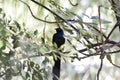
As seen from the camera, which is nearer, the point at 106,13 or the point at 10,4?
the point at 10,4

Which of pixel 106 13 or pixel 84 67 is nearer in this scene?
pixel 106 13

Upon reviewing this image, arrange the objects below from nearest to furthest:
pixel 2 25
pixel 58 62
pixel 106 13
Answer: pixel 2 25, pixel 58 62, pixel 106 13

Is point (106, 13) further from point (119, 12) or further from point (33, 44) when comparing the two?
point (33, 44)

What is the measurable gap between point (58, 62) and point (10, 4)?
0.36 m

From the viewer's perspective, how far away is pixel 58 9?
759mm

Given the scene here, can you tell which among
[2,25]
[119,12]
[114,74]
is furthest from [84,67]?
[2,25]

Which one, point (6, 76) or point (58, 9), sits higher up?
point (58, 9)

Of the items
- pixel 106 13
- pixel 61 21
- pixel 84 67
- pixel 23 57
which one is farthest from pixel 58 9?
pixel 84 67

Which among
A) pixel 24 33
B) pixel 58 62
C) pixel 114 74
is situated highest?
pixel 24 33

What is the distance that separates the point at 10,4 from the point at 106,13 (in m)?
0.42

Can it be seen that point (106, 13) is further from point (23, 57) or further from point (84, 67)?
point (23, 57)

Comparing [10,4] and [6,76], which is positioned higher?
[10,4]

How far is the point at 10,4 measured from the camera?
1.13 meters

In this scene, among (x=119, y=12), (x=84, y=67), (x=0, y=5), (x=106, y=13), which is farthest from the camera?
(x=84, y=67)
